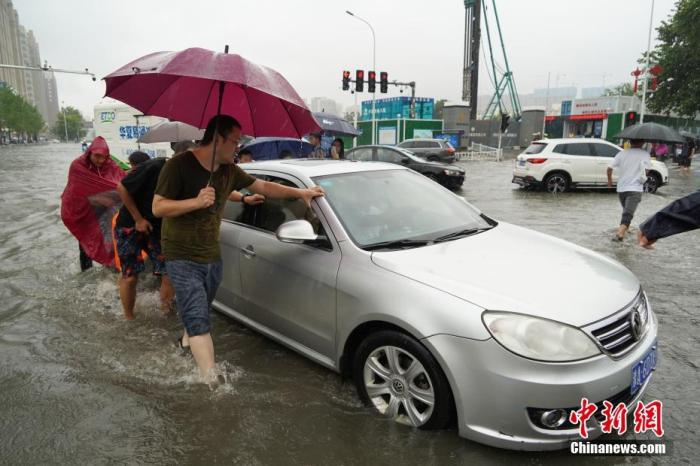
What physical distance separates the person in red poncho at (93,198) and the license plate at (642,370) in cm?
487

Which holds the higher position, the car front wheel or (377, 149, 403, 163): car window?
(377, 149, 403, 163): car window

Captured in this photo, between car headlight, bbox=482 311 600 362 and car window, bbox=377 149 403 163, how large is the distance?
12.5m

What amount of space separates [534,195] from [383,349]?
12.2 metres

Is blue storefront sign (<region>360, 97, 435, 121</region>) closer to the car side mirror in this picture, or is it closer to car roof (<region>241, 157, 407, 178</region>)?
car roof (<region>241, 157, 407, 178</region>)

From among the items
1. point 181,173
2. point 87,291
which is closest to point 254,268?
point 181,173

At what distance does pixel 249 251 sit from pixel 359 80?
24.1 metres

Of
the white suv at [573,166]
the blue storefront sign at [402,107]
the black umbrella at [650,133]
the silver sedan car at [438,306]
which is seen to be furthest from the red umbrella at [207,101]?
the blue storefront sign at [402,107]

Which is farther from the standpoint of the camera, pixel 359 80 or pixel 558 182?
pixel 359 80

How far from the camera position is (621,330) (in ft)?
8.02

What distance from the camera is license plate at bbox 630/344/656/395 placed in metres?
2.42

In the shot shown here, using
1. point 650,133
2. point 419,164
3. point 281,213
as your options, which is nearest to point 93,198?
point 281,213

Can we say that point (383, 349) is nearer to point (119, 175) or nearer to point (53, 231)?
point (119, 175)

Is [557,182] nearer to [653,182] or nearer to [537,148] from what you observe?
[537,148]

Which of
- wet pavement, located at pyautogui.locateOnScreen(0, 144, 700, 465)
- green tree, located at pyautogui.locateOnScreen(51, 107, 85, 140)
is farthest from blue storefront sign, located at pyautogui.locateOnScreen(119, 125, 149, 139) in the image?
green tree, located at pyautogui.locateOnScreen(51, 107, 85, 140)
